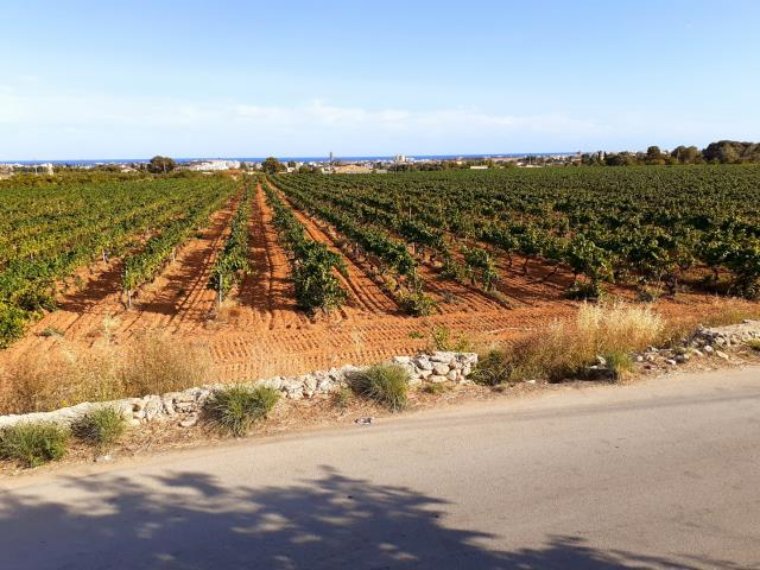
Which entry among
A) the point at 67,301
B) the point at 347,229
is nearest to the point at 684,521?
the point at 67,301

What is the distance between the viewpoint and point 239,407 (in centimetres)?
591

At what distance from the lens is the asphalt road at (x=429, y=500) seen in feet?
12.7

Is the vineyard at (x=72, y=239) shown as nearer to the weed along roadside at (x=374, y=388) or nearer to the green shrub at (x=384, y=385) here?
the weed along roadside at (x=374, y=388)

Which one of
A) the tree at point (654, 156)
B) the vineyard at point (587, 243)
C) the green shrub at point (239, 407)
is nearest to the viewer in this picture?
the green shrub at point (239, 407)

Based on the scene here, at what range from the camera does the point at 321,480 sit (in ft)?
15.9

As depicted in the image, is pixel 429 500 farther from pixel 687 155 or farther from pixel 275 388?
pixel 687 155

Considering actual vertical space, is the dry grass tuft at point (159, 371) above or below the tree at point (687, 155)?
below

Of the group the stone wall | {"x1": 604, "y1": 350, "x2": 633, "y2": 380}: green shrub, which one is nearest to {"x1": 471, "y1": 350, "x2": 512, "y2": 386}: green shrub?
the stone wall

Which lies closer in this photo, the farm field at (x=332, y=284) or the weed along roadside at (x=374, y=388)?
the weed along roadside at (x=374, y=388)

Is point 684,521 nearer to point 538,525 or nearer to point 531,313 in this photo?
point 538,525

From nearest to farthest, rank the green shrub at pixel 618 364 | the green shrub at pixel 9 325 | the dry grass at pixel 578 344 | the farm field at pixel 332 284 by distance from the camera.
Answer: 1. the green shrub at pixel 618 364
2. the dry grass at pixel 578 344
3. the green shrub at pixel 9 325
4. the farm field at pixel 332 284

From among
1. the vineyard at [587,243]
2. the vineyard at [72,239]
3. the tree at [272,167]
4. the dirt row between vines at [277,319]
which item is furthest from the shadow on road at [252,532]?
the tree at [272,167]

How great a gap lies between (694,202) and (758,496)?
43551 mm

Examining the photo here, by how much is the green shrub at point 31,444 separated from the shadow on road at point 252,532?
0.52 metres
